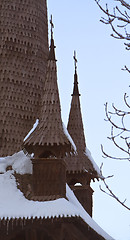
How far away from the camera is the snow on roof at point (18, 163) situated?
16750 mm

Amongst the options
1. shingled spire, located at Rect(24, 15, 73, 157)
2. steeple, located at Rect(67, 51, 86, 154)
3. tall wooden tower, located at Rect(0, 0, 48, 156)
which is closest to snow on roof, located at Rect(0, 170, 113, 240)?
shingled spire, located at Rect(24, 15, 73, 157)

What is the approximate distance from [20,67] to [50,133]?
3850 mm

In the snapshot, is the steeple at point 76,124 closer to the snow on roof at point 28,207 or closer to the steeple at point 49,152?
the steeple at point 49,152

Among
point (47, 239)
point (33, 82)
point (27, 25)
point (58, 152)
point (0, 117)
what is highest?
point (27, 25)

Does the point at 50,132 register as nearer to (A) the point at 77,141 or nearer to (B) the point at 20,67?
(B) the point at 20,67

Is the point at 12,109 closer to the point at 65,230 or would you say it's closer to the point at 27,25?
the point at 27,25

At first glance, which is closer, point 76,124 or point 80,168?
point 80,168

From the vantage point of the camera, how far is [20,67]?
19109 millimetres

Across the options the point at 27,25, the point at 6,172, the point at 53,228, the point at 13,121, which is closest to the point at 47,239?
the point at 53,228

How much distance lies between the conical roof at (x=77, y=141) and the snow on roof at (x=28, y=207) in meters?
3.29

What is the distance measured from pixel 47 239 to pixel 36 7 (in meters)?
9.11

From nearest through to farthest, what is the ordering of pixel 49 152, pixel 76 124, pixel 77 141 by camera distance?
pixel 49 152 → pixel 77 141 → pixel 76 124

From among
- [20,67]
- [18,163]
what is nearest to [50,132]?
[18,163]

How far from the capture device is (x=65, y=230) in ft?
51.9
